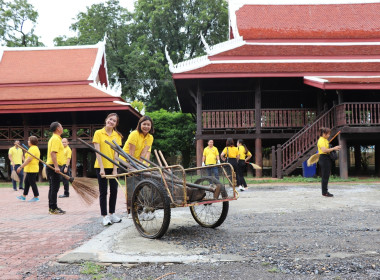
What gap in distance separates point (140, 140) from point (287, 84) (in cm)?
1346

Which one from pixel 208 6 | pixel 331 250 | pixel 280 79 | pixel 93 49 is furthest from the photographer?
pixel 208 6

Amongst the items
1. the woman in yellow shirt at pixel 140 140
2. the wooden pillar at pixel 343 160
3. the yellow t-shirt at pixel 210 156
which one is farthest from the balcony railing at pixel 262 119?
the woman in yellow shirt at pixel 140 140

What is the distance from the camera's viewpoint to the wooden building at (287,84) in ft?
47.7

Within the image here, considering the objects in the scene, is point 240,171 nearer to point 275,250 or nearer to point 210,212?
point 210,212

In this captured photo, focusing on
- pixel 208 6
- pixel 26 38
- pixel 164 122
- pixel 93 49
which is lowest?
pixel 164 122

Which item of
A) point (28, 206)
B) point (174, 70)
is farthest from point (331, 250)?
point (174, 70)

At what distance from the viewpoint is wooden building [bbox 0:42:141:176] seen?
690 inches

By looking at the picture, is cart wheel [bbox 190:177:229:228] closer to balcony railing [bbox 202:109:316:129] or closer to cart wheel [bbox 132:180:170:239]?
cart wheel [bbox 132:180:170:239]

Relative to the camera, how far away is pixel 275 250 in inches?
149

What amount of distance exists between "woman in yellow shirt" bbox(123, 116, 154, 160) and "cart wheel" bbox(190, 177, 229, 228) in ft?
3.18

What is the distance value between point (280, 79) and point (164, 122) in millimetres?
10824

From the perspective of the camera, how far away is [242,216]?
606 cm

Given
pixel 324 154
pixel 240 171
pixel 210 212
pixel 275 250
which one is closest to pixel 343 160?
pixel 240 171

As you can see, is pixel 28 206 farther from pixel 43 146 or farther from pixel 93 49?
pixel 93 49
